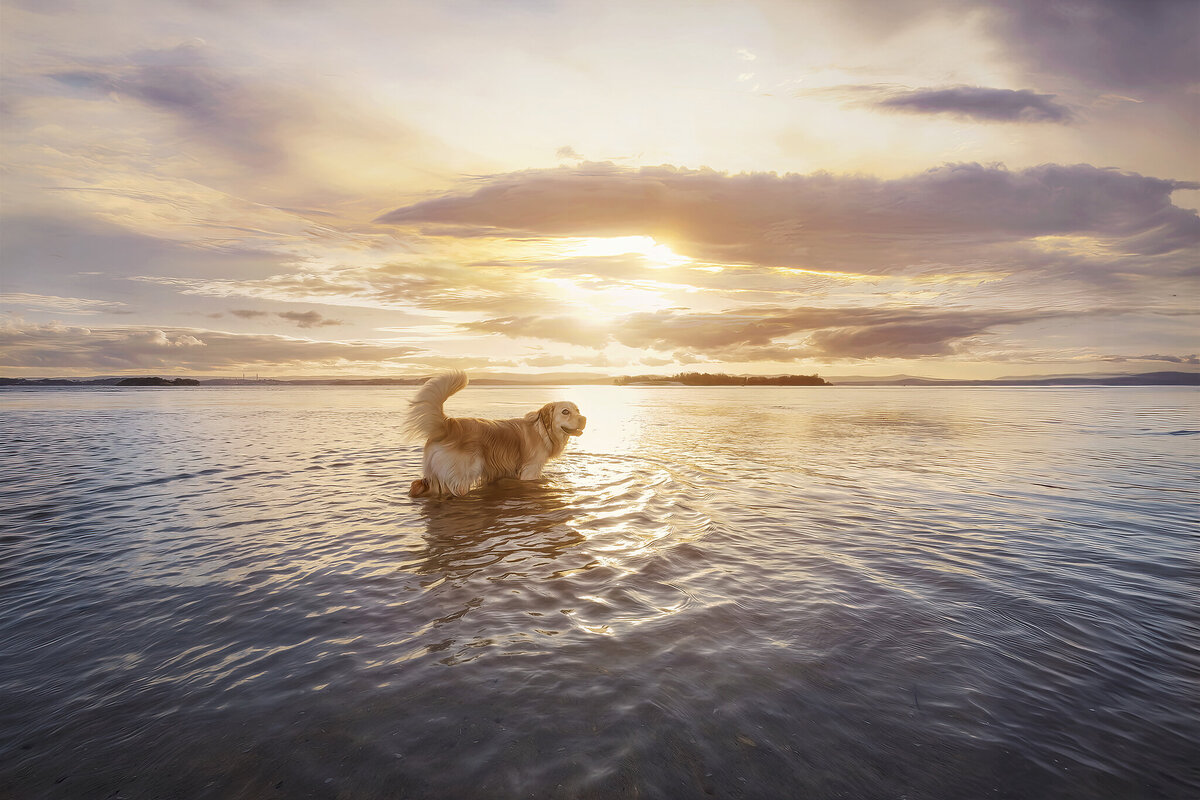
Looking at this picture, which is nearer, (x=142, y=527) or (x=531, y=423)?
(x=142, y=527)

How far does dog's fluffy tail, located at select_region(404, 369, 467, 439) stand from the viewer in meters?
8.87

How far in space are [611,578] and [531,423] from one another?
20.2 feet

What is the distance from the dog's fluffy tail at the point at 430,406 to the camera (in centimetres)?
887

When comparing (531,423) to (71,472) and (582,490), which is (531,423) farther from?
(71,472)

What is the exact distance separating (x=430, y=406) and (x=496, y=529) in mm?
2815

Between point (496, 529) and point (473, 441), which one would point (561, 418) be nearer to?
point (473, 441)

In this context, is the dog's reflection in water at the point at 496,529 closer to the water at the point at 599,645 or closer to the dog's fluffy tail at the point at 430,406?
the water at the point at 599,645

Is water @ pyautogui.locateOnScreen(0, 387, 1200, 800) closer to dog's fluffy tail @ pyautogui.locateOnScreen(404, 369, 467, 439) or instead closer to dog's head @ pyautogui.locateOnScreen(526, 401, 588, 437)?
dog's fluffy tail @ pyautogui.locateOnScreen(404, 369, 467, 439)

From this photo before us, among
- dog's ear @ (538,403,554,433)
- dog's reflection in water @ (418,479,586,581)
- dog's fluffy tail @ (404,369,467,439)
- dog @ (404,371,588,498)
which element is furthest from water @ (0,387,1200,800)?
dog's ear @ (538,403,554,433)

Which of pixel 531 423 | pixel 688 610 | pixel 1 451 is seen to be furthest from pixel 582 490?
pixel 1 451

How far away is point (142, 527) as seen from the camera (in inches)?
279

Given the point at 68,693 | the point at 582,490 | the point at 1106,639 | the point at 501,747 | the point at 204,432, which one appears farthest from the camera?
the point at 204,432

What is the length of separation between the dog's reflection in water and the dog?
0.43 meters

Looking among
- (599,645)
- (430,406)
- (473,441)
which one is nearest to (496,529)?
(473,441)
